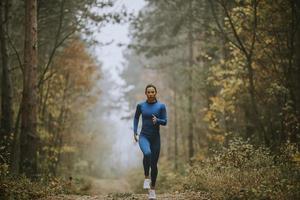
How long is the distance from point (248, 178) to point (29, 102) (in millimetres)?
7091

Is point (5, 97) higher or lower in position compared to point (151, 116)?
higher

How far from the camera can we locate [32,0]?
1279 cm

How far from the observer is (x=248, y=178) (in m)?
9.14

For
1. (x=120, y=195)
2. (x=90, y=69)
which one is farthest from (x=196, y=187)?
(x=90, y=69)

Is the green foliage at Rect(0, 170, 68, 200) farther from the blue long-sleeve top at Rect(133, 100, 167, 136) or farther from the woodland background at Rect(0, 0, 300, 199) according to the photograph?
the blue long-sleeve top at Rect(133, 100, 167, 136)

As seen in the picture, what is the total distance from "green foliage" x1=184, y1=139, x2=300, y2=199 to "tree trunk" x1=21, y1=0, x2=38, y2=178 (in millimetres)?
4870

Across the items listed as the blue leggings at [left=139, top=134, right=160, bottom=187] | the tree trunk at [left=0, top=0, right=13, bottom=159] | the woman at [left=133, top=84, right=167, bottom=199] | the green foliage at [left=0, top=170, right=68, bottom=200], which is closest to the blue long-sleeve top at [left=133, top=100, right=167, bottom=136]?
the woman at [left=133, top=84, right=167, bottom=199]

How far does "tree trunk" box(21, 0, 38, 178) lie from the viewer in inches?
496

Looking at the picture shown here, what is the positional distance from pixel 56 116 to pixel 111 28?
7.66 metres

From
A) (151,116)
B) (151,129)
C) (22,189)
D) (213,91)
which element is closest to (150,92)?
(151,116)

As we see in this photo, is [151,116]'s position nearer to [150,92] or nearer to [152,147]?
[150,92]

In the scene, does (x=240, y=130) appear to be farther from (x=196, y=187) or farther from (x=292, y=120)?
(x=196, y=187)

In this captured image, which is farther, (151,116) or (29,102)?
(29,102)

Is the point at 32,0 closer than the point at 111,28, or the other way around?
the point at 32,0
